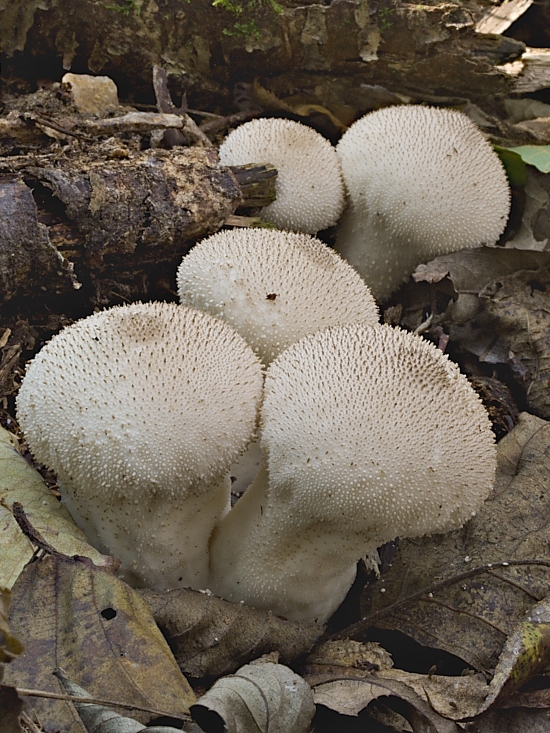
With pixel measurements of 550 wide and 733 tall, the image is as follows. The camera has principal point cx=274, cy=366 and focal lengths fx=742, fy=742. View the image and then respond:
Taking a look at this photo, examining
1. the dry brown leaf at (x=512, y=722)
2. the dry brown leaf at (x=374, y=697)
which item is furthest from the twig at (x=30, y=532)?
the dry brown leaf at (x=512, y=722)

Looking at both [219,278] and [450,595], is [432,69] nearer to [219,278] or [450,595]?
[219,278]

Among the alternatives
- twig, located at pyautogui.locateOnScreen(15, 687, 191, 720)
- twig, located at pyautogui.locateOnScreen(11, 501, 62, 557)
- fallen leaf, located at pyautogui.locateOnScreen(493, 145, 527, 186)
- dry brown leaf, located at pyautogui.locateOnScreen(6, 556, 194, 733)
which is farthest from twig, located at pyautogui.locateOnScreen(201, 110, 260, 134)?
twig, located at pyautogui.locateOnScreen(15, 687, 191, 720)

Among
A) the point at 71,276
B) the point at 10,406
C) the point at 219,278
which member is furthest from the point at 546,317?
the point at 10,406

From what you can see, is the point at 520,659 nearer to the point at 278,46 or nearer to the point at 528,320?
the point at 528,320

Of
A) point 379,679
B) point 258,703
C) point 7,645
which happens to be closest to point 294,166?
point 379,679

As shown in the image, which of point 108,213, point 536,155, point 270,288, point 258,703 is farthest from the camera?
point 536,155

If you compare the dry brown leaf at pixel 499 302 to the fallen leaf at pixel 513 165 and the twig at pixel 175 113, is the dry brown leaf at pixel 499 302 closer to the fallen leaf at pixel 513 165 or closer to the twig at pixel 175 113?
the fallen leaf at pixel 513 165
